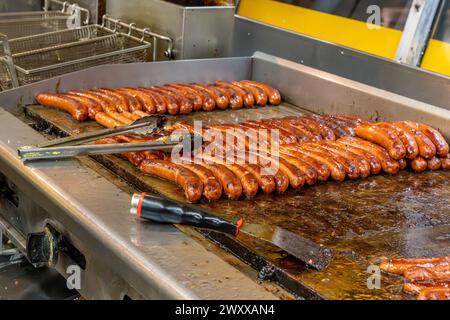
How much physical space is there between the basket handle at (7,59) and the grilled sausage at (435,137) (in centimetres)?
291

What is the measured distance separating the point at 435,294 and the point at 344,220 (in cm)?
91

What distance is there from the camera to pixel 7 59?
488 cm

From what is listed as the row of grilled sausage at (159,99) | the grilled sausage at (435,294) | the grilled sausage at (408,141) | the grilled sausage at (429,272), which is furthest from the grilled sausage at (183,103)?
the grilled sausage at (435,294)

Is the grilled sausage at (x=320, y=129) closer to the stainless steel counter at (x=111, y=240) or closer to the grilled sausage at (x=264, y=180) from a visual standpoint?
the grilled sausage at (x=264, y=180)

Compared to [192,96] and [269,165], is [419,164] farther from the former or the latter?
[192,96]

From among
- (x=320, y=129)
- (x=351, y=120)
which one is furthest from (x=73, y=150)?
(x=351, y=120)

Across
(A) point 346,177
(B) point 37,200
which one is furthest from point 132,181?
(A) point 346,177

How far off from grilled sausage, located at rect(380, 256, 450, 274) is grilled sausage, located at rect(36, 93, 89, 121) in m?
2.50

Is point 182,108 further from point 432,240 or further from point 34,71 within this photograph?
point 432,240

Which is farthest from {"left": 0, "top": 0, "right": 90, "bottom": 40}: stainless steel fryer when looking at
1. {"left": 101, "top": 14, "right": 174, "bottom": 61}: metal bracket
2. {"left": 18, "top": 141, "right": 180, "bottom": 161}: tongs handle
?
{"left": 18, "top": 141, "right": 180, "bottom": 161}: tongs handle

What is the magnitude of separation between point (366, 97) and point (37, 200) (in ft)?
8.88
